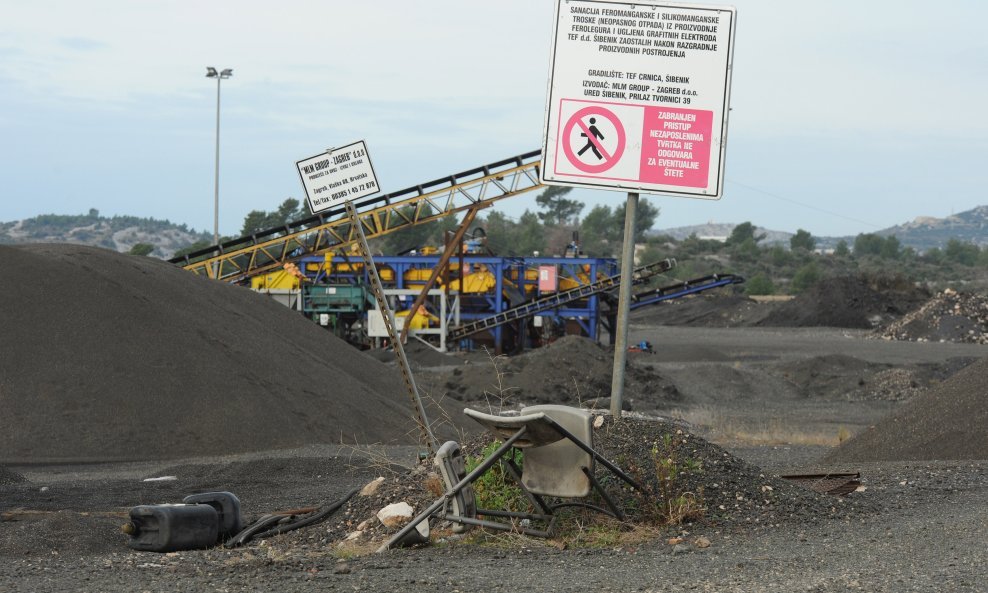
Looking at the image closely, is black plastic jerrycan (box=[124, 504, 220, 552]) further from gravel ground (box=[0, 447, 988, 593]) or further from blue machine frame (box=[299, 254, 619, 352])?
blue machine frame (box=[299, 254, 619, 352])

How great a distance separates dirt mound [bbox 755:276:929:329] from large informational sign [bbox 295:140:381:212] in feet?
170

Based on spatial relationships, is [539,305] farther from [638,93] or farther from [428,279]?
[638,93]

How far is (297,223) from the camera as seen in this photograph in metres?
36.2

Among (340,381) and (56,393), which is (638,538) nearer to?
(56,393)

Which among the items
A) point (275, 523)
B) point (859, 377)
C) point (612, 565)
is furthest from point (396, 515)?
point (859, 377)

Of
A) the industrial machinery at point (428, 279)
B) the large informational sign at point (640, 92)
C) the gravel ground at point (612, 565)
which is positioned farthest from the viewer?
the industrial machinery at point (428, 279)

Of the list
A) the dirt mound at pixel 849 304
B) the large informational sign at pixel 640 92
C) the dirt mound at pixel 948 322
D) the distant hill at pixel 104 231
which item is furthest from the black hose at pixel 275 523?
the distant hill at pixel 104 231

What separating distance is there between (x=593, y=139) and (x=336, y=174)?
1675mm

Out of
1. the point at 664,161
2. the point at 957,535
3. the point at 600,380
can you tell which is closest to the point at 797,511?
the point at 957,535

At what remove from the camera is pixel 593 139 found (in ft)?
24.7

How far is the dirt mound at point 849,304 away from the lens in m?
57.3

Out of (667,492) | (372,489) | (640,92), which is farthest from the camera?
(372,489)

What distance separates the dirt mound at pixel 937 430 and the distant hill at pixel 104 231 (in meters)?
113

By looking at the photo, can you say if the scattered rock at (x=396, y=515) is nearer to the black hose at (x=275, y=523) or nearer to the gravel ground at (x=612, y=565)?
the gravel ground at (x=612, y=565)
